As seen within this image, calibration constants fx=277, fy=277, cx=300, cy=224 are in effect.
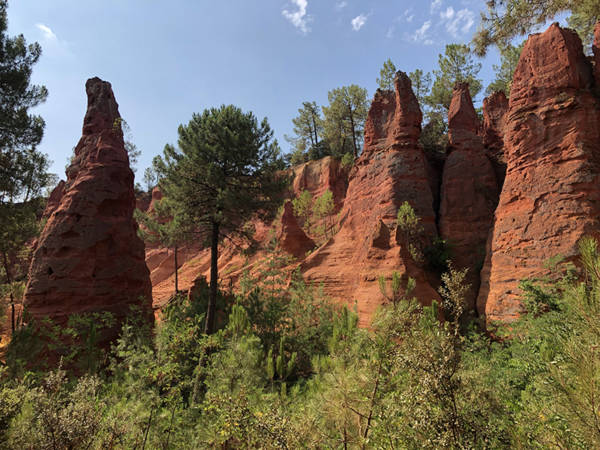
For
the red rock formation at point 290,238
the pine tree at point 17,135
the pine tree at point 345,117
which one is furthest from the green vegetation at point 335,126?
the pine tree at point 17,135

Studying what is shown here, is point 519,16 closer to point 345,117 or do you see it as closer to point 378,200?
point 378,200

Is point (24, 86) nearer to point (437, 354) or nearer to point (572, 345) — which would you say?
point (437, 354)

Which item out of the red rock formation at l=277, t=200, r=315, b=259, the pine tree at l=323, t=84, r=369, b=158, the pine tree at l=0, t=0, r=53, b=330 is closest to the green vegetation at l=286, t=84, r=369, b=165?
the pine tree at l=323, t=84, r=369, b=158

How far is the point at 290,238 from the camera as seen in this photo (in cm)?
2353

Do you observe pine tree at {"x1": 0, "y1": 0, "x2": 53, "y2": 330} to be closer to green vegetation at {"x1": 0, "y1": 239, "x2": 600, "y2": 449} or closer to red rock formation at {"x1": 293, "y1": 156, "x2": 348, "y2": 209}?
green vegetation at {"x1": 0, "y1": 239, "x2": 600, "y2": 449}

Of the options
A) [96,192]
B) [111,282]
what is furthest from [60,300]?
[96,192]

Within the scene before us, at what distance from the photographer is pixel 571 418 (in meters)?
1.77

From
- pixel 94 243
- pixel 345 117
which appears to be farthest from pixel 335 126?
pixel 94 243

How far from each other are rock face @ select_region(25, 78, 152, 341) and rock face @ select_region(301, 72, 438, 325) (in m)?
9.04

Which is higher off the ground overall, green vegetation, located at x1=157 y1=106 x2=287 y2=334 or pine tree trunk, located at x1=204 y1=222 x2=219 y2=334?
green vegetation, located at x1=157 y1=106 x2=287 y2=334

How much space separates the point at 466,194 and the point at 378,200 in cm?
507

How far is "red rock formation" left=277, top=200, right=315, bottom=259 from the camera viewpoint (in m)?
23.4

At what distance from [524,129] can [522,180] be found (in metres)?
2.24

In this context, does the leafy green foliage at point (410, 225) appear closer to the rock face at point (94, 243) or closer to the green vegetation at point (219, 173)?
the green vegetation at point (219, 173)
